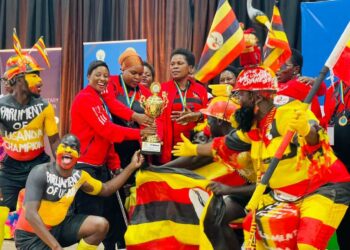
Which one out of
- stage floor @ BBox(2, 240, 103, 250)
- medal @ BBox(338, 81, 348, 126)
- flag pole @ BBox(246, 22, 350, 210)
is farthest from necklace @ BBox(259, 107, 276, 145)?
stage floor @ BBox(2, 240, 103, 250)

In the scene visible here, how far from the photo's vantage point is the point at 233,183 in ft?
16.9

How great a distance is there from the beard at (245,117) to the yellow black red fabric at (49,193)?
1.46m

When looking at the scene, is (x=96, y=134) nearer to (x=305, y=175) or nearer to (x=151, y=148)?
(x=151, y=148)

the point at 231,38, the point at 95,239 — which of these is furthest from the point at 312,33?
the point at 95,239

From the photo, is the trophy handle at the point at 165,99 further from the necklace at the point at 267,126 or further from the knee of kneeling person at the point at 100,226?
the necklace at the point at 267,126

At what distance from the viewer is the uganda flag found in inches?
201

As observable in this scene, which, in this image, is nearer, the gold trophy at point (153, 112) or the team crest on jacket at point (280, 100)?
the team crest on jacket at point (280, 100)

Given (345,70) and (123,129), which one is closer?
(345,70)

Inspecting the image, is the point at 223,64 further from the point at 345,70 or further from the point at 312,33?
the point at 312,33

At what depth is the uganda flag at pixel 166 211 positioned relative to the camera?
5.09 metres

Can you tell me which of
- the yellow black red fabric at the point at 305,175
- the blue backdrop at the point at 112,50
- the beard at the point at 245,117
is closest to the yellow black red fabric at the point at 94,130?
the beard at the point at 245,117

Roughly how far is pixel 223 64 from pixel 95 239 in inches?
68.7

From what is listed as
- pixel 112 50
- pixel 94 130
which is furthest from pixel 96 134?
pixel 112 50

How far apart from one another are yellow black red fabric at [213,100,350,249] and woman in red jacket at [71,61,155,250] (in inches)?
57.3
